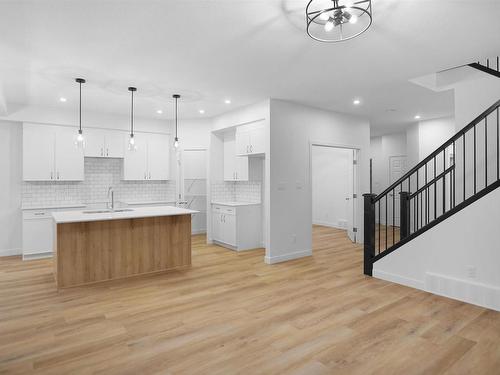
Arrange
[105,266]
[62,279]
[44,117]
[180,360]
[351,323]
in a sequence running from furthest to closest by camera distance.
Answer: [44,117], [105,266], [62,279], [351,323], [180,360]

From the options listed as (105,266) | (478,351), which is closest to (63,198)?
(105,266)

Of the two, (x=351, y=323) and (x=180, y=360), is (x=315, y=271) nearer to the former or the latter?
(x=351, y=323)

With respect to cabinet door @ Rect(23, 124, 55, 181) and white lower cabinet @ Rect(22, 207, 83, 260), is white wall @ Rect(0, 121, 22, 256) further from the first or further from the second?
white lower cabinet @ Rect(22, 207, 83, 260)

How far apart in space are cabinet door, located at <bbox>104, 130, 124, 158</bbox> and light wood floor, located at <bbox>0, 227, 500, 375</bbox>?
2852mm

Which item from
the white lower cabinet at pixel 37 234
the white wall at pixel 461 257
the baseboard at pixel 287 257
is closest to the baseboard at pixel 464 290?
the white wall at pixel 461 257

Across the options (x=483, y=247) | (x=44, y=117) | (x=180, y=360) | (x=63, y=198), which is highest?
(x=44, y=117)

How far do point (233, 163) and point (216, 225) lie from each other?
137 centimetres

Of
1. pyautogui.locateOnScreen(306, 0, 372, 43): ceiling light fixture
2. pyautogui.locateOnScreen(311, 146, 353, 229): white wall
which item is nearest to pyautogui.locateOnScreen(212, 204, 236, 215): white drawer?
Answer: pyautogui.locateOnScreen(311, 146, 353, 229): white wall

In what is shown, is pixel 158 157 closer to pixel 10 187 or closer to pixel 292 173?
pixel 10 187

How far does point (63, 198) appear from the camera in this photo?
6.31 meters

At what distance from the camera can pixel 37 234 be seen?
5.66m

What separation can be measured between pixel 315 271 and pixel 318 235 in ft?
10.5

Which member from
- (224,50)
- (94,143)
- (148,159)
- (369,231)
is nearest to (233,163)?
(148,159)

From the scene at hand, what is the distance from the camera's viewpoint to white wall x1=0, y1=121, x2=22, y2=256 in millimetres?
5785
